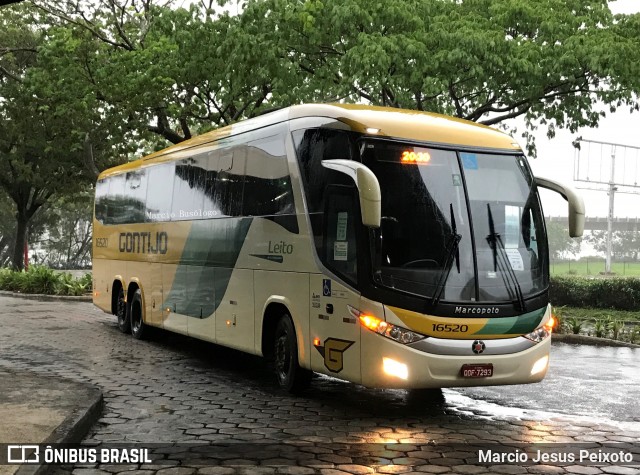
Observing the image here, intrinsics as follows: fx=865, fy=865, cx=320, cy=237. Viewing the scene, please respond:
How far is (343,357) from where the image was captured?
944cm

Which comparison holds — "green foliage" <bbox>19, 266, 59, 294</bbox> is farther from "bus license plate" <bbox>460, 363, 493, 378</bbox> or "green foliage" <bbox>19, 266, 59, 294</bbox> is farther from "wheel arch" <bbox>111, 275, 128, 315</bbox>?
"bus license plate" <bbox>460, 363, 493, 378</bbox>

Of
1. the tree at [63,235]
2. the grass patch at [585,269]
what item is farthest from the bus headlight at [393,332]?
the tree at [63,235]

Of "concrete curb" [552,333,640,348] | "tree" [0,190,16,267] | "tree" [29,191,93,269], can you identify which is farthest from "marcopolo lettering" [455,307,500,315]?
"tree" [29,191,93,269]

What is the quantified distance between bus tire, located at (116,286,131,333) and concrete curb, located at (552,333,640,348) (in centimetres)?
886

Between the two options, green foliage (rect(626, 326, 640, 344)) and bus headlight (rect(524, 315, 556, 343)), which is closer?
bus headlight (rect(524, 315, 556, 343))

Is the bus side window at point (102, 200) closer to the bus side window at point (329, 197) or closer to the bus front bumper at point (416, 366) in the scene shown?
the bus side window at point (329, 197)

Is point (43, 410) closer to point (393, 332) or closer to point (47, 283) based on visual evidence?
point (393, 332)

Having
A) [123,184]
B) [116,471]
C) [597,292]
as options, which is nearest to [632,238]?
[597,292]

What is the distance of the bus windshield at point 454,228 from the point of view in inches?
358

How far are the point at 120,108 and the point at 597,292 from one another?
48.6ft

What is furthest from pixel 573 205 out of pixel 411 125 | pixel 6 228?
pixel 6 228

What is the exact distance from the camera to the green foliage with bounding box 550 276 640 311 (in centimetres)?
2448

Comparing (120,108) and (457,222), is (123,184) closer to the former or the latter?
(120,108)

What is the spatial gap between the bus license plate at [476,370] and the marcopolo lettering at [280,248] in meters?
2.68
